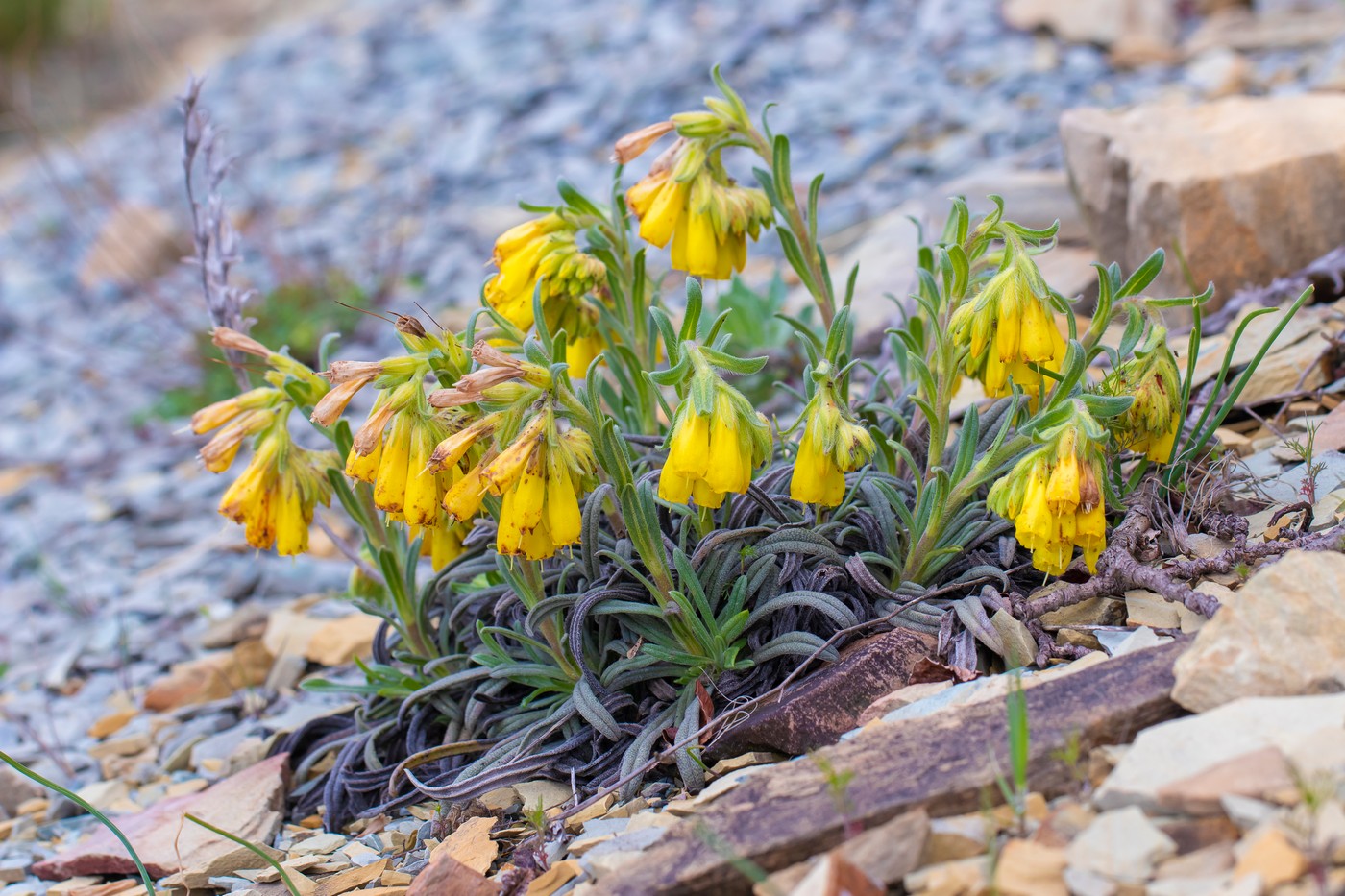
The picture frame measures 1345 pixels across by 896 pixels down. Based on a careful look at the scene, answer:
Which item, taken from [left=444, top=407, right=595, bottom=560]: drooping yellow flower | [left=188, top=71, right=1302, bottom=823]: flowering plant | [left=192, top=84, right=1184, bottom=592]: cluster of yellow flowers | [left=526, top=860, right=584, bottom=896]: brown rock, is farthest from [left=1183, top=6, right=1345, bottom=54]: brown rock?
[left=526, top=860, right=584, bottom=896]: brown rock

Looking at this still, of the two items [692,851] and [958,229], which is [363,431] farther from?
[958,229]

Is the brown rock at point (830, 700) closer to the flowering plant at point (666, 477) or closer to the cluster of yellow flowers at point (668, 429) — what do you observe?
the flowering plant at point (666, 477)

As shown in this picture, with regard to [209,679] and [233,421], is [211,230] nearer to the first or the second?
[233,421]

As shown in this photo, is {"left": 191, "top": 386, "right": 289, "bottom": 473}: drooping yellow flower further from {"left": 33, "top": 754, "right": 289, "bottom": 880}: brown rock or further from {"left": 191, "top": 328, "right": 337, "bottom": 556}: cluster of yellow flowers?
{"left": 33, "top": 754, "right": 289, "bottom": 880}: brown rock

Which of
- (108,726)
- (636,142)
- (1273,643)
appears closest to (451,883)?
(1273,643)

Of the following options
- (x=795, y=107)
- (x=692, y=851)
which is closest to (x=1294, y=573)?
(x=692, y=851)

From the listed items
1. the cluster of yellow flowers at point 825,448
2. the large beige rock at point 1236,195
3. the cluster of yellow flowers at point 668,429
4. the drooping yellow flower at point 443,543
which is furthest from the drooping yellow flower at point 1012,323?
the large beige rock at point 1236,195

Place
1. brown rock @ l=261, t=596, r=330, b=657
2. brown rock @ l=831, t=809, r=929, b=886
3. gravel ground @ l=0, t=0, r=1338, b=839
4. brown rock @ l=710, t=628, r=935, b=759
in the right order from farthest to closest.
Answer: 1. gravel ground @ l=0, t=0, r=1338, b=839
2. brown rock @ l=261, t=596, r=330, b=657
3. brown rock @ l=710, t=628, r=935, b=759
4. brown rock @ l=831, t=809, r=929, b=886
